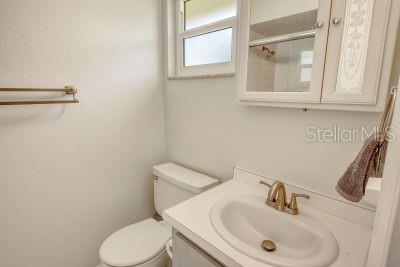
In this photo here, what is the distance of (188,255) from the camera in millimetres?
849

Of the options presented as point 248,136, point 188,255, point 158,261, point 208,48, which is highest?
point 208,48

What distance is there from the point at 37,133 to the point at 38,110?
0.41 ft

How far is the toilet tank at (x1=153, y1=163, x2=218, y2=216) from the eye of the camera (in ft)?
4.14

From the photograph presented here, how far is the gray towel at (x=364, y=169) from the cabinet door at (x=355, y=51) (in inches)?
6.6

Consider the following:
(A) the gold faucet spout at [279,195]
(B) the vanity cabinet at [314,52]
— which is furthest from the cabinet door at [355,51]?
(A) the gold faucet spout at [279,195]

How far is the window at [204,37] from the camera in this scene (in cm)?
132

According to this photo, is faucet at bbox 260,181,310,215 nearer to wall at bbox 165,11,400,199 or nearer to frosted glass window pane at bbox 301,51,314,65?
wall at bbox 165,11,400,199

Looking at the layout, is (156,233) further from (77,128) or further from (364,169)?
(364,169)

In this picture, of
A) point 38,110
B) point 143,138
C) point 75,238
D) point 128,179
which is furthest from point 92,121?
point 75,238

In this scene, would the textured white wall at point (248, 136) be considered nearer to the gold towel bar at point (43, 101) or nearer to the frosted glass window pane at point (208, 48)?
the frosted glass window pane at point (208, 48)

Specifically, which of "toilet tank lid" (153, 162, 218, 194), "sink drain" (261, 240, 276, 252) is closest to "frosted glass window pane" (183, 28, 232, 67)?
"toilet tank lid" (153, 162, 218, 194)

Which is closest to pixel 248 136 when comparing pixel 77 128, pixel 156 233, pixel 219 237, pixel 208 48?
pixel 219 237

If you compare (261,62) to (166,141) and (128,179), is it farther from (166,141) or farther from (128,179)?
(128,179)

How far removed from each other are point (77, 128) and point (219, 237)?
41.2 inches
